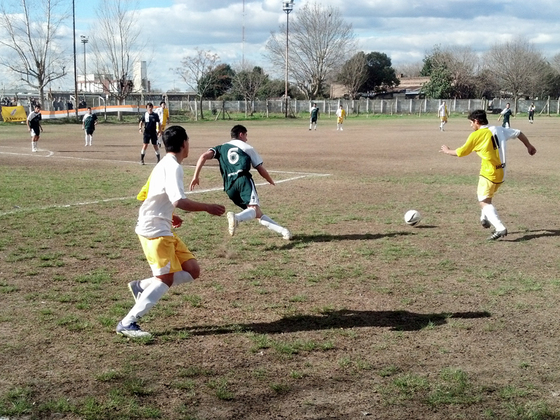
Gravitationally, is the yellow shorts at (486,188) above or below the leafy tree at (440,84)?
below

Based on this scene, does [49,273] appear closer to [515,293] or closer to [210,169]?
[515,293]

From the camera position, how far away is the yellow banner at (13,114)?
171 feet

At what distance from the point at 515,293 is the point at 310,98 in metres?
83.9

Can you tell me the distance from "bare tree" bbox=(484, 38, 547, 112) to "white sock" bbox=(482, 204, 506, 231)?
82598 millimetres

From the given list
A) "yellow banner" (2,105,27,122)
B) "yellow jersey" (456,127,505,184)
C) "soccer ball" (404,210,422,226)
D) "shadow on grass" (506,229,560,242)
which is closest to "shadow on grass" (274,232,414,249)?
"soccer ball" (404,210,422,226)

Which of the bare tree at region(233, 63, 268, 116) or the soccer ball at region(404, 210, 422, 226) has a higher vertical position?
the bare tree at region(233, 63, 268, 116)

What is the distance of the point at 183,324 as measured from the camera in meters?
5.66

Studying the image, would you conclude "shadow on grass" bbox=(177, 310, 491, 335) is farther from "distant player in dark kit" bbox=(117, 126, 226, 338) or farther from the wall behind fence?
the wall behind fence

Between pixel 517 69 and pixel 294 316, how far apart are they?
293 feet

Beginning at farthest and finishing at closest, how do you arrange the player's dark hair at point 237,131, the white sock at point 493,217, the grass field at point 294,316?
the white sock at point 493,217, the player's dark hair at point 237,131, the grass field at point 294,316

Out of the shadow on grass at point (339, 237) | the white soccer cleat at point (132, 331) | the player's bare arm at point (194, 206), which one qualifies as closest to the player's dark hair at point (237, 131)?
the shadow on grass at point (339, 237)

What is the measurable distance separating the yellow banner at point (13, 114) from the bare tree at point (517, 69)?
210 feet

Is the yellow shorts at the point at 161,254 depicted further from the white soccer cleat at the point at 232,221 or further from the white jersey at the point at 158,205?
the white soccer cleat at the point at 232,221

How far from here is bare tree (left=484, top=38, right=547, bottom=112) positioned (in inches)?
3396
